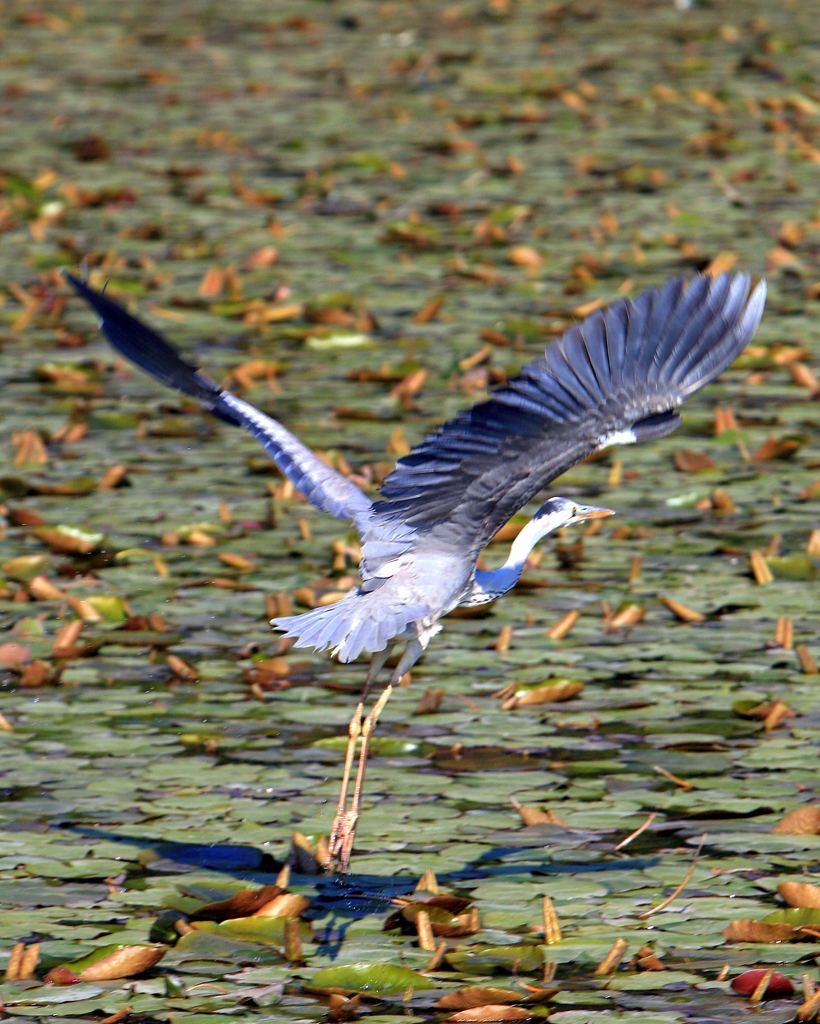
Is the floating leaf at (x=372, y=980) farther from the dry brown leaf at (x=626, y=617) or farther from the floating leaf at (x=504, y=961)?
the dry brown leaf at (x=626, y=617)

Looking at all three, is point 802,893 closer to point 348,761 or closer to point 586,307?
point 348,761

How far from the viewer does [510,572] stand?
14.0ft

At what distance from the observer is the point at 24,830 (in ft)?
12.9

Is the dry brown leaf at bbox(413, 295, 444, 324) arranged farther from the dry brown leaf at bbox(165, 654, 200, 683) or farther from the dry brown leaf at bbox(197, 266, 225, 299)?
the dry brown leaf at bbox(165, 654, 200, 683)

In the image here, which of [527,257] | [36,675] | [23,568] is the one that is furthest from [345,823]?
[527,257]

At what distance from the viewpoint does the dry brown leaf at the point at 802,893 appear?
3504 millimetres

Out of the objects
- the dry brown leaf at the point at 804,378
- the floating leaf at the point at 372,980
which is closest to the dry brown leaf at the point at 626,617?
the floating leaf at the point at 372,980

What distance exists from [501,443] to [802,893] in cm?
104

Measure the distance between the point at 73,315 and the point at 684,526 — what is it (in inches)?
140

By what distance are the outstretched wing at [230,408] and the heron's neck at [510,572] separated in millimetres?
316

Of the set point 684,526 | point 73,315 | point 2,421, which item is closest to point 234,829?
point 684,526

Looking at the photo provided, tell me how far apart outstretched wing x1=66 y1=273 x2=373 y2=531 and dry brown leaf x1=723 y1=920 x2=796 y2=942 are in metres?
1.22

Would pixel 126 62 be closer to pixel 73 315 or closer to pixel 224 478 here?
pixel 73 315

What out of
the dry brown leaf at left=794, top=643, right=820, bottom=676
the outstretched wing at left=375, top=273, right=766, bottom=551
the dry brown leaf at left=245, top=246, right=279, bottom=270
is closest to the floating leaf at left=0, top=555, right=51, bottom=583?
the outstretched wing at left=375, top=273, right=766, bottom=551
